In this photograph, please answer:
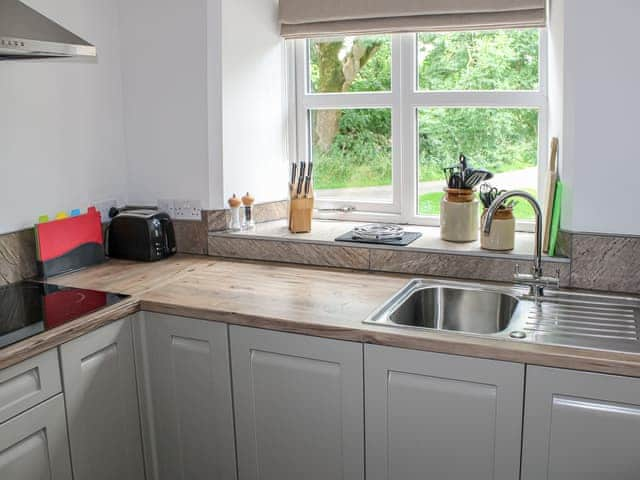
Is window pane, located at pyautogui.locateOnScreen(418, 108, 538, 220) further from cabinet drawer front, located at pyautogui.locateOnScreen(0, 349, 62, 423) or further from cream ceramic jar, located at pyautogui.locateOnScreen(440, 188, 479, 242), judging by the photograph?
cabinet drawer front, located at pyautogui.locateOnScreen(0, 349, 62, 423)

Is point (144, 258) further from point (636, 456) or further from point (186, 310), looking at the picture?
point (636, 456)

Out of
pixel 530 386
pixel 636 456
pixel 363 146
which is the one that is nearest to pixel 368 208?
pixel 363 146

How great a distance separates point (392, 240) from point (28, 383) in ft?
4.30

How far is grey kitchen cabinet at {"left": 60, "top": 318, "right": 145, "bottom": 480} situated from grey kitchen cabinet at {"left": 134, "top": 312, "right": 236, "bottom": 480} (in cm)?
5

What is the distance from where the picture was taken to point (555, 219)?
7.42 ft

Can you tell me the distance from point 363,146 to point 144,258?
103 centimetres

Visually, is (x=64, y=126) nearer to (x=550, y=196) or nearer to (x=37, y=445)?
(x=37, y=445)

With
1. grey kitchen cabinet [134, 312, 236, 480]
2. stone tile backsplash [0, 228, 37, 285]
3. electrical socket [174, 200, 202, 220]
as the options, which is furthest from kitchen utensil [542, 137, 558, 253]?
stone tile backsplash [0, 228, 37, 285]

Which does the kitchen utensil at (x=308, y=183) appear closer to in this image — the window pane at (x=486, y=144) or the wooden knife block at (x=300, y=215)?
the wooden knife block at (x=300, y=215)

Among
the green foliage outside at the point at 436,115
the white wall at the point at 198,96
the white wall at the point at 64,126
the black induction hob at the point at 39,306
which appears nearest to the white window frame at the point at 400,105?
the green foliage outside at the point at 436,115

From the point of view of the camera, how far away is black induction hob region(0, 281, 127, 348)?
191 cm

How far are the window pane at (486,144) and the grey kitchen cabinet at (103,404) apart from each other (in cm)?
138

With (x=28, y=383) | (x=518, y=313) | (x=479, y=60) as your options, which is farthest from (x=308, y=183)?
(x=28, y=383)

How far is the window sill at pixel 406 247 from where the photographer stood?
91.1 inches
